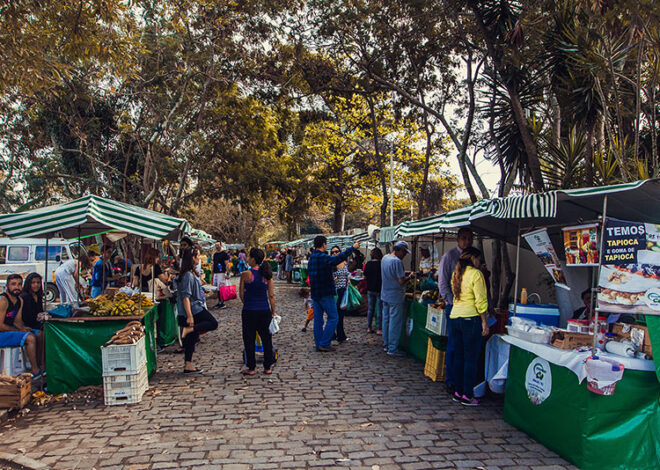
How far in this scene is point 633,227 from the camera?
13.4ft

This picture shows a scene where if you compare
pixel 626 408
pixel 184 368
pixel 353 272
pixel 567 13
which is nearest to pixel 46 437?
pixel 184 368

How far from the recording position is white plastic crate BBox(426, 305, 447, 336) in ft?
22.1

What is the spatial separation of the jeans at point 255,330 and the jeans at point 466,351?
8.53ft

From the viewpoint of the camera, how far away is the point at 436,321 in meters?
6.92

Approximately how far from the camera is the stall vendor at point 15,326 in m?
6.29

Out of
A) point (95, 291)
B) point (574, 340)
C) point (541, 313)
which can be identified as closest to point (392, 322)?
point (541, 313)

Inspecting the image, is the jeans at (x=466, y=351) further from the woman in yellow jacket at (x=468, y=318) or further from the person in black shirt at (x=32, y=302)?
the person in black shirt at (x=32, y=302)

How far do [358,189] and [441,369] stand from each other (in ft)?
79.9

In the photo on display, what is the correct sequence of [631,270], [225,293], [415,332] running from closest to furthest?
[631,270], [415,332], [225,293]

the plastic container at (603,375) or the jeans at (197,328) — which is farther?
the jeans at (197,328)

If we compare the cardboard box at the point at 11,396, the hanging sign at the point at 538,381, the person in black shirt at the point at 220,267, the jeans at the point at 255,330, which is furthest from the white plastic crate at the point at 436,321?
the person in black shirt at the point at 220,267

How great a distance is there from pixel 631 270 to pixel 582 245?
0.66 m

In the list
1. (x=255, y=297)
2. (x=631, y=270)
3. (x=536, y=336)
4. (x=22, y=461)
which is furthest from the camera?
(x=255, y=297)

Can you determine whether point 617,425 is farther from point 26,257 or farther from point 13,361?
point 26,257
